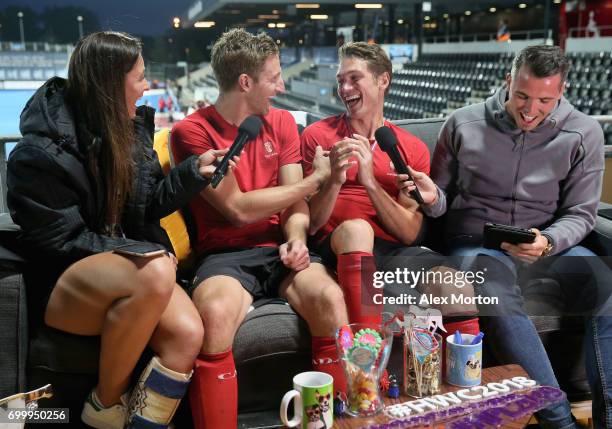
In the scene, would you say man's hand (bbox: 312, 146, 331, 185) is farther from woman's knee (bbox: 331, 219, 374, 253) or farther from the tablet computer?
the tablet computer

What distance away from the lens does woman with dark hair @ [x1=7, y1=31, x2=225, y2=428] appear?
142 cm

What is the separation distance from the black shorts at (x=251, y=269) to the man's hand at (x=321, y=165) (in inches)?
10.4

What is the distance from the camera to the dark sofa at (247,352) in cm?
150

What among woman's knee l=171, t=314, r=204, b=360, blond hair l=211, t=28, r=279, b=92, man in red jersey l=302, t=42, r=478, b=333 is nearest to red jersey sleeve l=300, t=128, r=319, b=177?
man in red jersey l=302, t=42, r=478, b=333

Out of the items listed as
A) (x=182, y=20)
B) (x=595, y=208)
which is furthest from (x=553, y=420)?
(x=182, y=20)

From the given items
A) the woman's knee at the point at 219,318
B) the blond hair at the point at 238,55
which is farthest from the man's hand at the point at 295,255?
the blond hair at the point at 238,55

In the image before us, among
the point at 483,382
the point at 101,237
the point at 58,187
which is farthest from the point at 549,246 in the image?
the point at 58,187

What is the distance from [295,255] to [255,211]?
0.19 meters

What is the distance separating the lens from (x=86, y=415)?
1.50m

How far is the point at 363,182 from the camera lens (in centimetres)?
180

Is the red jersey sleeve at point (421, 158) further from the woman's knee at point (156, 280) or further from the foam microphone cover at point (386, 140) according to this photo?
the woman's knee at point (156, 280)

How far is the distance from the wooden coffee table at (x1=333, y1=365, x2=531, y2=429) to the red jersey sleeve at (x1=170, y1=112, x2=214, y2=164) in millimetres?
929

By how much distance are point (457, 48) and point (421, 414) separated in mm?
16764

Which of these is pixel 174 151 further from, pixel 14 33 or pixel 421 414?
pixel 14 33
